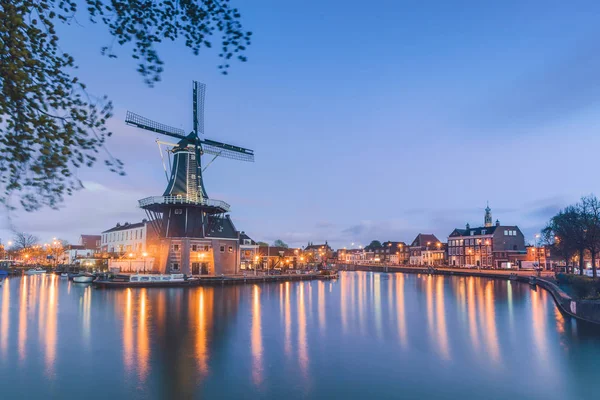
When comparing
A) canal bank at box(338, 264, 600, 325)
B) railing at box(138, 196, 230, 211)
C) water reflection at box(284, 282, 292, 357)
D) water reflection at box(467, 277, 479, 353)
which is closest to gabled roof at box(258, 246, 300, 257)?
railing at box(138, 196, 230, 211)

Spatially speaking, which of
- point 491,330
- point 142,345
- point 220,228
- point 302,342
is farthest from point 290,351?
point 220,228

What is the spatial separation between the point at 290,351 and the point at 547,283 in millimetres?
45153

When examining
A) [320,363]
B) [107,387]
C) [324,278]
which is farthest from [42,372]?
[324,278]

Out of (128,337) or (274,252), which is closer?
(128,337)

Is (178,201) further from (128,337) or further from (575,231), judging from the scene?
(575,231)

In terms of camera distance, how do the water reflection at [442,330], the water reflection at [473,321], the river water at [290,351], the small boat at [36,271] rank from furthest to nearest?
the small boat at [36,271] → the water reflection at [473,321] → the water reflection at [442,330] → the river water at [290,351]

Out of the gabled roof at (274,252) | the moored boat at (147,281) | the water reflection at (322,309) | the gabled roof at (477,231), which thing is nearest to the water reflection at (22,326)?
the moored boat at (147,281)

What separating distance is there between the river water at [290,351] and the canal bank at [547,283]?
95cm

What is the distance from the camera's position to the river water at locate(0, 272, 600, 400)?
15016 millimetres

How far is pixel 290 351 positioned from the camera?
67.2 ft

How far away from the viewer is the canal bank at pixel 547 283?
26.9m

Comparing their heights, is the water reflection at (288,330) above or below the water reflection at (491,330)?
above

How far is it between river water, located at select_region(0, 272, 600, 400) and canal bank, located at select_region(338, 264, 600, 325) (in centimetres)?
95

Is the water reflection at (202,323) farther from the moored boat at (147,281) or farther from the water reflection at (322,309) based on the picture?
the water reflection at (322,309)
